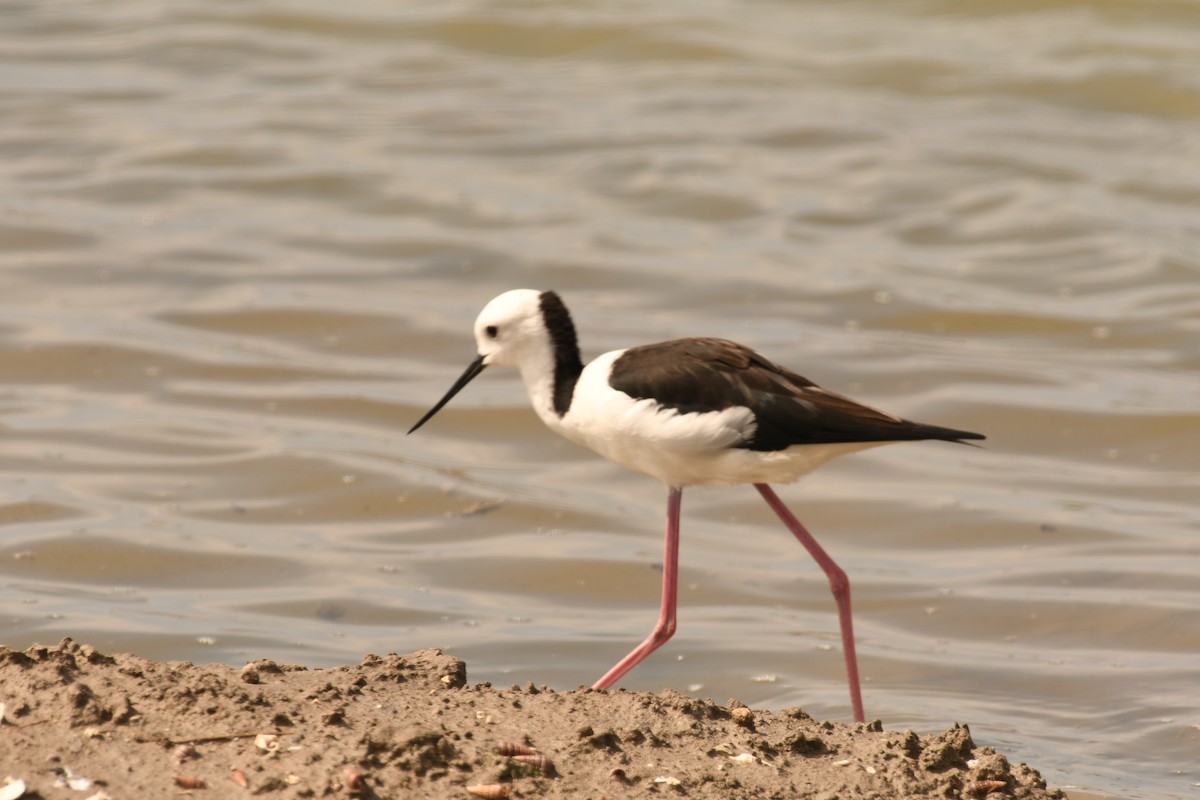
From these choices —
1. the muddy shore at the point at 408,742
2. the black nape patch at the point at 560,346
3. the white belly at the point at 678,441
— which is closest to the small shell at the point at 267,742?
the muddy shore at the point at 408,742

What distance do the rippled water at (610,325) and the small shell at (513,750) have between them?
6.64ft

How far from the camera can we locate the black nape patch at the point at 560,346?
5660 mm

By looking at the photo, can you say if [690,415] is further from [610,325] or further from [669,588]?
[610,325]

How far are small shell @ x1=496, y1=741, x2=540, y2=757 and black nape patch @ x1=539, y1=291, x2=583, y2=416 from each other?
175 cm

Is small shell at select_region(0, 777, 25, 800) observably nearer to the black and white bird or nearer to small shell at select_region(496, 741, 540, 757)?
small shell at select_region(496, 741, 540, 757)

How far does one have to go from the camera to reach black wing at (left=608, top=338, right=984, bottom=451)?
526 cm

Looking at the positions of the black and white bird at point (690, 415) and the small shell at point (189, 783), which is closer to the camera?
the small shell at point (189, 783)

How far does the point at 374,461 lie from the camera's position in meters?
8.28

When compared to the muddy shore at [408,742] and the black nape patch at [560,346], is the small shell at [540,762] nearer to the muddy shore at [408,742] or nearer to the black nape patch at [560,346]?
the muddy shore at [408,742]

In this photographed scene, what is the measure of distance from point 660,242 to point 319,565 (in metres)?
4.82

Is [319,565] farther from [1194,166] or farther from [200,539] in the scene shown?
[1194,166]

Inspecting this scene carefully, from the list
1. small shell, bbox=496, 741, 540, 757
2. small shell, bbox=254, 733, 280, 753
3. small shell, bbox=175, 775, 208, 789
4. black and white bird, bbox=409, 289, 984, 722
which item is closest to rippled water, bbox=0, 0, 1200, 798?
black and white bird, bbox=409, 289, 984, 722

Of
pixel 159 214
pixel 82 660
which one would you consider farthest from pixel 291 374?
pixel 82 660

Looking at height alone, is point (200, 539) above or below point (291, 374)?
below
